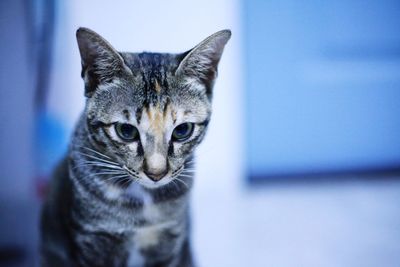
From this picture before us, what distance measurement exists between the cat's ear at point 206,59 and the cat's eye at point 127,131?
0.42 ft

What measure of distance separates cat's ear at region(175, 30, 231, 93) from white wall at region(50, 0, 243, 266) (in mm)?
87

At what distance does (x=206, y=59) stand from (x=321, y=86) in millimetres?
457

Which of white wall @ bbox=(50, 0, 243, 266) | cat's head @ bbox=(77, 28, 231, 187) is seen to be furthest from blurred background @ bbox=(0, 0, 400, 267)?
cat's head @ bbox=(77, 28, 231, 187)

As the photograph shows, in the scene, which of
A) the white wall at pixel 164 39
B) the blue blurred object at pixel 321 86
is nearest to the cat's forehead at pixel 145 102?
the white wall at pixel 164 39

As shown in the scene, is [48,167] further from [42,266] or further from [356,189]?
[356,189]

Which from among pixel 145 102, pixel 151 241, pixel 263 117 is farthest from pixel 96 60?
pixel 263 117

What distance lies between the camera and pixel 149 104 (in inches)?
27.5

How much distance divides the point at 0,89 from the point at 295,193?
95 centimetres

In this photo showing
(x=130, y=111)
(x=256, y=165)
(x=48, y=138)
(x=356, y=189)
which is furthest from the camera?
(x=256, y=165)

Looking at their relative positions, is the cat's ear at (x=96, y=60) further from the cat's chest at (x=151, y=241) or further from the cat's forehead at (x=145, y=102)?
the cat's chest at (x=151, y=241)

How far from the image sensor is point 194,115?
2.41 ft

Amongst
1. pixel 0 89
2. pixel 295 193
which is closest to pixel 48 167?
pixel 0 89

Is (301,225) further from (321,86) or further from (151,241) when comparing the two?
(151,241)

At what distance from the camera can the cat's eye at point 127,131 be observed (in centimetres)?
70
